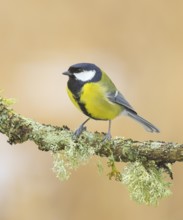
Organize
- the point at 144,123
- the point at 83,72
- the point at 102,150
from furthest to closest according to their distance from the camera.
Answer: the point at 144,123 → the point at 83,72 → the point at 102,150

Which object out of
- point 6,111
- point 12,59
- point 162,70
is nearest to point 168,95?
point 162,70

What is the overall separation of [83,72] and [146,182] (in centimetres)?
46

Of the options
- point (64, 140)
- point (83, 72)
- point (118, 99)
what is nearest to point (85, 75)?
point (83, 72)

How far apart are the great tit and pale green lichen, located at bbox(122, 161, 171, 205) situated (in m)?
0.24

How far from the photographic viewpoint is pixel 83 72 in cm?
255

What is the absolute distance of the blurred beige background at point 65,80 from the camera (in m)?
5.41

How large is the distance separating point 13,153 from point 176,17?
6.55ft

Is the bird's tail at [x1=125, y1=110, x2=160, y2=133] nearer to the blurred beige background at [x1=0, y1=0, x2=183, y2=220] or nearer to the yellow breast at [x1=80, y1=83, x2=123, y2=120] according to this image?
the yellow breast at [x1=80, y1=83, x2=123, y2=120]

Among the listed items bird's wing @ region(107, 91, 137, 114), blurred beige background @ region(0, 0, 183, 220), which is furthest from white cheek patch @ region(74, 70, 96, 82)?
blurred beige background @ region(0, 0, 183, 220)

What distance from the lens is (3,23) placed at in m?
6.33

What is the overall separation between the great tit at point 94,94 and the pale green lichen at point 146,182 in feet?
0.79

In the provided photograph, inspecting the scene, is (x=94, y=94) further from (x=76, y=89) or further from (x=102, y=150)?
(x=102, y=150)

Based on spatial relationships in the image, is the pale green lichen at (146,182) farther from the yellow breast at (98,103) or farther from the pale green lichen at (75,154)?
the yellow breast at (98,103)

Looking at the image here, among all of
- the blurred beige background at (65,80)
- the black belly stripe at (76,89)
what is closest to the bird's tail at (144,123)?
the black belly stripe at (76,89)
